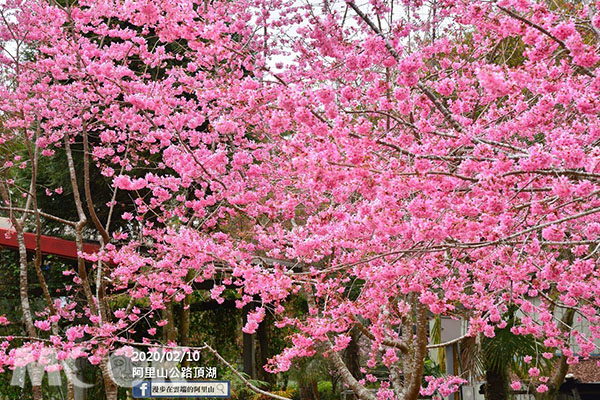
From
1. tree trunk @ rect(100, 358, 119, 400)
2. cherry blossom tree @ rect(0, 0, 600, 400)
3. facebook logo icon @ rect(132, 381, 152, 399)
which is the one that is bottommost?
facebook logo icon @ rect(132, 381, 152, 399)

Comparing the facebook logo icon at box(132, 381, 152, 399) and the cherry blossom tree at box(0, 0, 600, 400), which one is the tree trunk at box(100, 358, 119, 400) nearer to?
the cherry blossom tree at box(0, 0, 600, 400)

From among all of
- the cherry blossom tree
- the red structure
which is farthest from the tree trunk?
the red structure

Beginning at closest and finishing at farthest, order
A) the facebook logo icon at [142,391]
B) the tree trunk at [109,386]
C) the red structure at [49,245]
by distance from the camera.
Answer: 1. the tree trunk at [109,386]
2. the red structure at [49,245]
3. the facebook logo icon at [142,391]

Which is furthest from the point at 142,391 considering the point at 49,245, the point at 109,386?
the point at 49,245

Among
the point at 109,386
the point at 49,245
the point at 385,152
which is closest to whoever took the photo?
the point at 385,152

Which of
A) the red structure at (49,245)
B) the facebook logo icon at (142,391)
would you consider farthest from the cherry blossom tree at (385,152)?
the facebook logo icon at (142,391)

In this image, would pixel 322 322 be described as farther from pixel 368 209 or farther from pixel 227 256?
pixel 368 209

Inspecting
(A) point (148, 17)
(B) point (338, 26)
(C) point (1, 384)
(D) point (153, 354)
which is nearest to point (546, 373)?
(D) point (153, 354)

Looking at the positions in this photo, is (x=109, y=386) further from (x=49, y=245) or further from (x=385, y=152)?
(x=385, y=152)

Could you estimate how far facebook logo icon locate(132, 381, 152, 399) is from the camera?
8.62 meters

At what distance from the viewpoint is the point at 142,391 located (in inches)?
341

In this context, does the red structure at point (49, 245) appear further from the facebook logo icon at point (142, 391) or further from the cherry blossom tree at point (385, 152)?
the facebook logo icon at point (142, 391)

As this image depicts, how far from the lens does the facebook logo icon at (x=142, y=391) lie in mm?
8625

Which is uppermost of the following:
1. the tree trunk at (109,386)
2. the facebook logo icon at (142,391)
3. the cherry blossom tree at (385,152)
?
the cherry blossom tree at (385,152)
